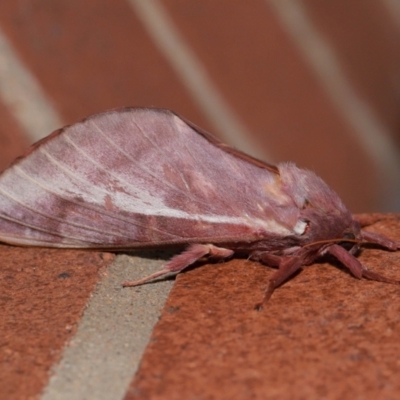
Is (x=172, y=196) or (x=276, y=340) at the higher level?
(x=172, y=196)

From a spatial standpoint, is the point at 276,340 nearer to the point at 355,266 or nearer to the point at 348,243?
the point at 355,266

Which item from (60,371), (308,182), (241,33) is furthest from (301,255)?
(241,33)

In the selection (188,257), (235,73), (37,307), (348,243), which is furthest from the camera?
(235,73)

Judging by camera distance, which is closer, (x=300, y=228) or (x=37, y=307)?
(x=37, y=307)

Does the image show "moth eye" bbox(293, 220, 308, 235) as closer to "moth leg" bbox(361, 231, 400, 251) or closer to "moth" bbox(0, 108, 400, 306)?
"moth" bbox(0, 108, 400, 306)

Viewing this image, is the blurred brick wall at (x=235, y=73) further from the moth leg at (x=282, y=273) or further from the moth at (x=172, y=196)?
the moth leg at (x=282, y=273)

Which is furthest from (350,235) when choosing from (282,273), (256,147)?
(256,147)

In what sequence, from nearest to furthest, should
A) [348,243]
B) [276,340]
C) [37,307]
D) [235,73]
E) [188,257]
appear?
1. [276,340]
2. [37,307]
3. [188,257]
4. [348,243]
5. [235,73]
